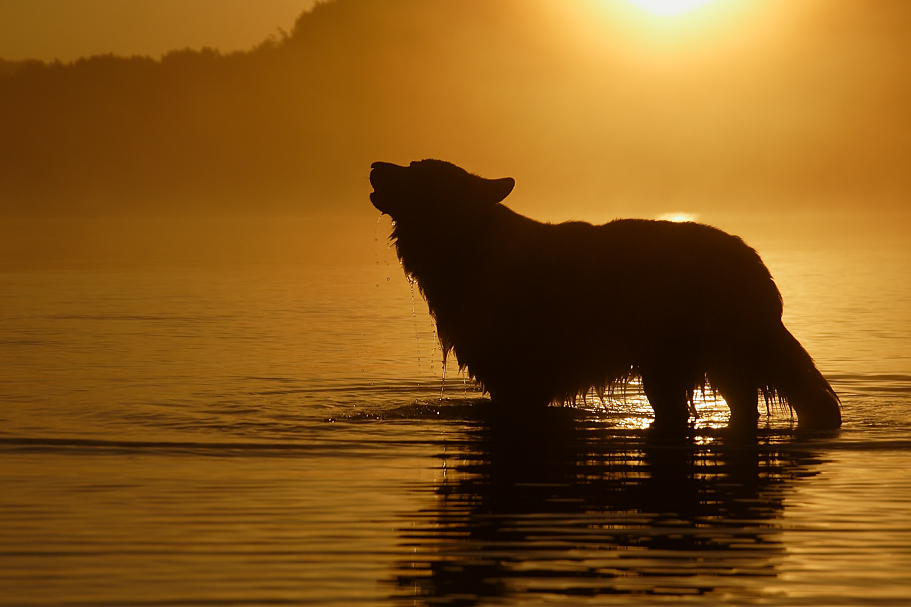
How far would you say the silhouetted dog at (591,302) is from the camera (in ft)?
40.1

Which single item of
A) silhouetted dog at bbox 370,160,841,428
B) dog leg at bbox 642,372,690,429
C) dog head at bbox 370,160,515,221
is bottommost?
dog leg at bbox 642,372,690,429

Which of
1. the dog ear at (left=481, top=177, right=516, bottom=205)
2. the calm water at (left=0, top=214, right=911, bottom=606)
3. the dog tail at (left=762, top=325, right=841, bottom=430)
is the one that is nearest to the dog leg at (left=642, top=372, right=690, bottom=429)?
the calm water at (left=0, top=214, right=911, bottom=606)

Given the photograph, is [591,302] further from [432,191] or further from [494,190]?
[432,191]

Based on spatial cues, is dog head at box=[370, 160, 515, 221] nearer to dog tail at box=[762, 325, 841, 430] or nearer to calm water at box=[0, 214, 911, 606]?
calm water at box=[0, 214, 911, 606]

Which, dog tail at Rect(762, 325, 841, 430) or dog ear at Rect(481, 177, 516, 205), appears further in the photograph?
dog ear at Rect(481, 177, 516, 205)

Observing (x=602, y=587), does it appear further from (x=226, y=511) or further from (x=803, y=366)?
(x=803, y=366)

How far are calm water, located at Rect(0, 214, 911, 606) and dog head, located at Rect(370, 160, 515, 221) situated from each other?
6.73 feet

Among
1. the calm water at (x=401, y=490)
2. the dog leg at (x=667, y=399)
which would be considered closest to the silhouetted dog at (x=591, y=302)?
the dog leg at (x=667, y=399)

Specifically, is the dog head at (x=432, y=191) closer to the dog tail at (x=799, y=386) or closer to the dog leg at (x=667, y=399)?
the dog leg at (x=667, y=399)

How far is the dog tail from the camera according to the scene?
1238 cm

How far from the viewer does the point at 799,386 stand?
1245 cm

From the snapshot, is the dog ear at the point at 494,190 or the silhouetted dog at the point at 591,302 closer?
the silhouetted dog at the point at 591,302

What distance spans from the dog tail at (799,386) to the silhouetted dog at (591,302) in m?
0.01

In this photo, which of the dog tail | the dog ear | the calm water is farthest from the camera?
the dog ear
